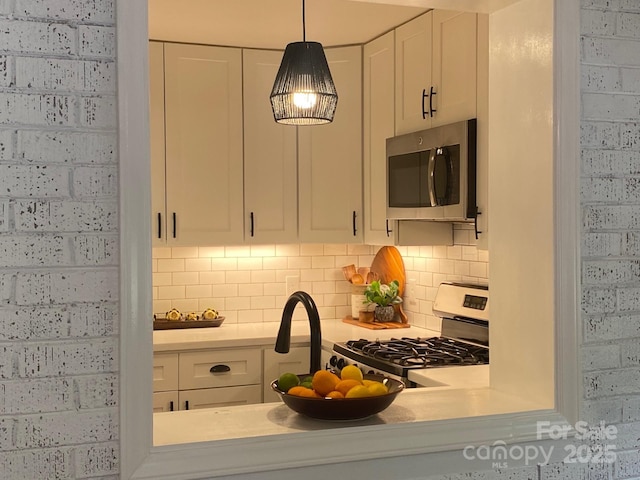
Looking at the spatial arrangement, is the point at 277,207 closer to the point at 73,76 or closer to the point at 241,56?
the point at 241,56

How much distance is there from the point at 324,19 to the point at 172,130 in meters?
1.03

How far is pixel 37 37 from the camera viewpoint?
1.54 m

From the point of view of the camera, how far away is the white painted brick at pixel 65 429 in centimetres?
152

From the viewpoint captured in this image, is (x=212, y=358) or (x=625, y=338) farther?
(x=212, y=358)

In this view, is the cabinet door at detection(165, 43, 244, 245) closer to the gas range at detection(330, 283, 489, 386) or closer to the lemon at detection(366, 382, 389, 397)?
the gas range at detection(330, 283, 489, 386)

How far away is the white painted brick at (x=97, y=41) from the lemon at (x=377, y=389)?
988 millimetres

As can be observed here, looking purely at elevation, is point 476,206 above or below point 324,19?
below

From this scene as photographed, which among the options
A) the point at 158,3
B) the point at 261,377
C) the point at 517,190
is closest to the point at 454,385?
the point at 517,190

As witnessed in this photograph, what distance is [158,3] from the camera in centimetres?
343

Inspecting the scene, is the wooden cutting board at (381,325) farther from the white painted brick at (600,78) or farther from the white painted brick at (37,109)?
the white painted brick at (37,109)

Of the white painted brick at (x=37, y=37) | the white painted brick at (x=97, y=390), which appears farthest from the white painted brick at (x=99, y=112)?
the white painted brick at (x=97, y=390)

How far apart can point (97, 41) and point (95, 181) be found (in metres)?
0.30

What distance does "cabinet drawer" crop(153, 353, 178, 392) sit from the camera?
12.6 feet

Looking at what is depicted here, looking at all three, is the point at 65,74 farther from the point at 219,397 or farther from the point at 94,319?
the point at 219,397
